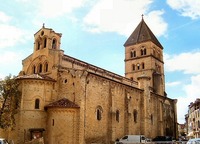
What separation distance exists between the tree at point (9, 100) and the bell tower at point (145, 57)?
2970 centimetres

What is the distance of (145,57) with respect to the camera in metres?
57.2

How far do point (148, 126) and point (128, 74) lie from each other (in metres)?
16.1

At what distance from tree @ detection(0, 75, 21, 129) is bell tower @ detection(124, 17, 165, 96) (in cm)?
2970

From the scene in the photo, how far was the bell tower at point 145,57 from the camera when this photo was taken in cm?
5616

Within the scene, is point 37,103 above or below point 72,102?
below

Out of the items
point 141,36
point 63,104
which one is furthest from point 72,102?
point 141,36

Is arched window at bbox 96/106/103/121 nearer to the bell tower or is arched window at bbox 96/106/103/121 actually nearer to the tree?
the tree

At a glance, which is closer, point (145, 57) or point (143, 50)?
point (145, 57)

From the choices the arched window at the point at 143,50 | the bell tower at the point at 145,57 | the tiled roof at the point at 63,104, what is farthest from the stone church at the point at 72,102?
the arched window at the point at 143,50

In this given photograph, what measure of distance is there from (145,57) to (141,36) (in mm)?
5123

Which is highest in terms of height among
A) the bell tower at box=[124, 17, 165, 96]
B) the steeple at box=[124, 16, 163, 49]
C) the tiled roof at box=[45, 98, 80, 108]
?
the steeple at box=[124, 16, 163, 49]

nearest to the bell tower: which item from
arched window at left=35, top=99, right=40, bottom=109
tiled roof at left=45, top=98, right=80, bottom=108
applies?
tiled roof at left=45, top=98, right=80, bottom=108

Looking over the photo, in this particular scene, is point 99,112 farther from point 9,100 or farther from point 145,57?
point 145,57

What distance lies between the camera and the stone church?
31.1m
